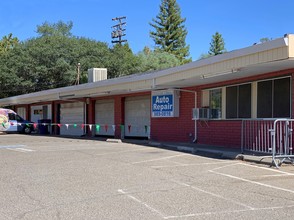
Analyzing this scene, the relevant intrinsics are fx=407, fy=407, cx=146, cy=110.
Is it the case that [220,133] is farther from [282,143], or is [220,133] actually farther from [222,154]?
[282,143]

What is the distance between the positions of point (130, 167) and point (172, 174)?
5.35ft

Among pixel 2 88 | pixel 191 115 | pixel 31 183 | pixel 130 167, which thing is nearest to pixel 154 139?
pixel 191 115

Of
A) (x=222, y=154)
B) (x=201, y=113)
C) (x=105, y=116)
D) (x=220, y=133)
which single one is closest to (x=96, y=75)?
(x=105, y=116)

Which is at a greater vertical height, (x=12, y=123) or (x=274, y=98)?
(x=274, y=98)

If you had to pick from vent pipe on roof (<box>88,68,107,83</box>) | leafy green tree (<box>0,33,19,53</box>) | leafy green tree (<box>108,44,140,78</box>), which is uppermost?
leafy green tree (<box>0,33,19,53</box>)

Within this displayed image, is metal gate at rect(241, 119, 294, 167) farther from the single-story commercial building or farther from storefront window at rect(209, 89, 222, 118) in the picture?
storefront window at rect(209, 89, 222, 118)

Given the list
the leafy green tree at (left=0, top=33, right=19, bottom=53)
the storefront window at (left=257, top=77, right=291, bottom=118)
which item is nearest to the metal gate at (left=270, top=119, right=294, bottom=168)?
the storefront window at (left=257, top=77, right=291, bottom=118)

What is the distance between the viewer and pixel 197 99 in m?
19.5

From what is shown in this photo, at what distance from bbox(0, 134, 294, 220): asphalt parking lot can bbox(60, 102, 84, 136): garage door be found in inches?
673

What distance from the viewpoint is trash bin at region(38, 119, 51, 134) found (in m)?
33.7

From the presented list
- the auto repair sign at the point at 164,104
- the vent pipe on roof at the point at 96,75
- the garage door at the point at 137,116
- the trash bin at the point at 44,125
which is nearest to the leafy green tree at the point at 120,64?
the vent pipe on roof at the point at 96,75

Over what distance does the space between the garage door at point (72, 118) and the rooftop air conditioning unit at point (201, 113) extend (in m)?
12.5

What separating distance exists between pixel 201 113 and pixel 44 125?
61.6 ft

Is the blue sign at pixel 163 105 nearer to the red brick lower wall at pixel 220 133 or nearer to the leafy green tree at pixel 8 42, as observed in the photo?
the red brick lower wall at pixel 220 133
